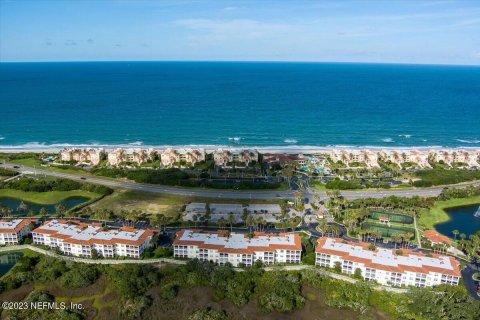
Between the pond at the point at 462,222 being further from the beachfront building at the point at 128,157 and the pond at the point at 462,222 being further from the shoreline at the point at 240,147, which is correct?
the beachfront building at the point at 128,157

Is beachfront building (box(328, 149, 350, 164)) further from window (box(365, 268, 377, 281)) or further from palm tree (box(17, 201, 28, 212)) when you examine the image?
palm tree (box(17, 201, 28, 212))

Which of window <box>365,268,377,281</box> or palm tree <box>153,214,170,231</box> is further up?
palm tree <box>153,214,170,231</box>

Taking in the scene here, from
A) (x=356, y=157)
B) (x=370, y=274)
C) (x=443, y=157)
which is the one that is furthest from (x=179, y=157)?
(x=443, y=157)

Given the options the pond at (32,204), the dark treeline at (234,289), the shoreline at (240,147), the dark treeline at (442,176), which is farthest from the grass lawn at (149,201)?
the shoreline at (240,147)

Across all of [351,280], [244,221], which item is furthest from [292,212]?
[351,280]

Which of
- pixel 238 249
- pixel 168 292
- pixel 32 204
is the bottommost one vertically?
pixel 168 292

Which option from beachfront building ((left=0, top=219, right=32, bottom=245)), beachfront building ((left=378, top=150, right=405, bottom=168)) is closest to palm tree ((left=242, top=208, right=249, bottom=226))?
beachfront building ((left=0, top=219, right=32, bottom=245))

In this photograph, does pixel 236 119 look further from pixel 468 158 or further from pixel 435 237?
pixel 435 237
